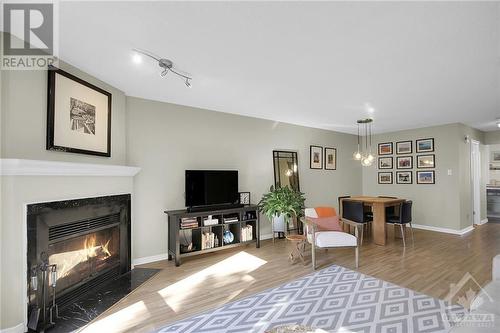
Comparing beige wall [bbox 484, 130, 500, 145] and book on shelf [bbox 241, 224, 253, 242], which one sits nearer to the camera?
book on shelf [bbox 241, 224, 253, 242]

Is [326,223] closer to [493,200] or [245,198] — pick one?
[245,198]

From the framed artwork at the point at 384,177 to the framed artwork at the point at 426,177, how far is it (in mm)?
681

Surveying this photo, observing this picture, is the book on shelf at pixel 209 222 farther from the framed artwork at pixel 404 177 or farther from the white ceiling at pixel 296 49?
the framed artwork at pixel 404 177

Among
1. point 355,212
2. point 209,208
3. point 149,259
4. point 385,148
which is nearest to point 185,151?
point 209,208

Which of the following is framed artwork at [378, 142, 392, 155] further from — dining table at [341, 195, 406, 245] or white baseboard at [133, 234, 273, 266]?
white baseboard at [133, 234, 273, 266]

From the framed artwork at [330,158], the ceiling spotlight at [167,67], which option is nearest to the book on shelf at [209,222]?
the ceiling spotlight at [167,67]

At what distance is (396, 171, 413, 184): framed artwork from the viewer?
6.21 meters

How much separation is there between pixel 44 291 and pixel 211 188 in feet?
7.70

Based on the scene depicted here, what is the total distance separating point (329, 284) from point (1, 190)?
132 inches

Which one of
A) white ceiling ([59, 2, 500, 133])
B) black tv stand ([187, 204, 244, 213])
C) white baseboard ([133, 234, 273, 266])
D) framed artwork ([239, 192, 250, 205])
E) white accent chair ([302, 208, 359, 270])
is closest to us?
white ceiling ([59, 2, 500, 133])

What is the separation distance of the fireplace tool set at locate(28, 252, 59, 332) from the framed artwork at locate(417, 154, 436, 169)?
725 centimetres

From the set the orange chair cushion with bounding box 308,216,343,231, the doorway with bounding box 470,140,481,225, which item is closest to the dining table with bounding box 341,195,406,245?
the orange chair cushion with bounding box 308,216,343,231

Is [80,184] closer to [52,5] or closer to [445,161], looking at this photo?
[52,5]

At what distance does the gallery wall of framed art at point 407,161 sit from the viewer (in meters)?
5.86
